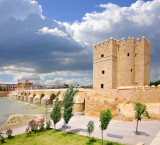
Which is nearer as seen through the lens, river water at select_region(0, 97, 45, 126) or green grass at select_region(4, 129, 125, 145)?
green grass at select_region(4, 129, 125, 145)

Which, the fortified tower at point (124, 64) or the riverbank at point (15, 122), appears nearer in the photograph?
the riverbank at point (15, 122)

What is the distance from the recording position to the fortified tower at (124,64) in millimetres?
24078

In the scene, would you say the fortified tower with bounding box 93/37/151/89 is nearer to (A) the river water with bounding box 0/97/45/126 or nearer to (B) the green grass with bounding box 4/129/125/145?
(B) the green grass with bounding box 4/129/125/145

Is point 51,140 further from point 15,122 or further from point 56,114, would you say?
point 15,122

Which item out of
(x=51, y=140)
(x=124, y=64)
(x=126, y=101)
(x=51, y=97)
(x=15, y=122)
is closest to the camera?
(x=51, y=140)

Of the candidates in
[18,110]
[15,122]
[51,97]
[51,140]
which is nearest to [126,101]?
[51,140]

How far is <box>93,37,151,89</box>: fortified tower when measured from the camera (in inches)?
948

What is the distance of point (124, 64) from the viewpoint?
2466cm

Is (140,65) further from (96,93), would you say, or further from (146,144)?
(146,144)

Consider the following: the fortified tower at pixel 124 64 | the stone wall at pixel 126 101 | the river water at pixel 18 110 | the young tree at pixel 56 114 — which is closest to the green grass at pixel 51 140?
the young tree at pixel 56 114

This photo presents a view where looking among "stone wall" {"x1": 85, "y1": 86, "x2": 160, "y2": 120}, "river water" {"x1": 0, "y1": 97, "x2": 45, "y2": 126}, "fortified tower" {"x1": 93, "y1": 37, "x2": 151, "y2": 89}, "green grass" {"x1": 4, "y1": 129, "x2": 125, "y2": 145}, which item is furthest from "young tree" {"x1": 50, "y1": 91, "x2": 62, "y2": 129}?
"river water" {"x1": 0, "y1": 97, "x2": 45, "y2": 126}

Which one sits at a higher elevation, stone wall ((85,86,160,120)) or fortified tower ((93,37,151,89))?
fortified tower ((93,37,151,89))

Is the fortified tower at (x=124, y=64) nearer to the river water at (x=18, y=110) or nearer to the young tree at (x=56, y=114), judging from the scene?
the young tree at (x=56, y=114)

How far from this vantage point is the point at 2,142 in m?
12.8
